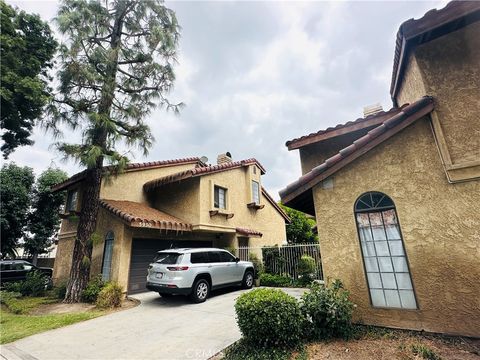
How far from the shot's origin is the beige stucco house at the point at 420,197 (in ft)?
15.1

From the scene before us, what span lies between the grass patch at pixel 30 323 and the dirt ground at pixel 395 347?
288 inches

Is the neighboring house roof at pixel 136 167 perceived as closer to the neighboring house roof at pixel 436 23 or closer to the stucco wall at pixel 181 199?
the stucco wall at pixel 181 199

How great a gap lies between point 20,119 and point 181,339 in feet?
38.7

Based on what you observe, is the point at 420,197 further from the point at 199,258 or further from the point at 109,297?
the point at 109,297

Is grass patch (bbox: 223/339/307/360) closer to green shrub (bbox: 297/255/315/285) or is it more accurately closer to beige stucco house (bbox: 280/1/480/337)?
beige stucco house (bbox: 280/1/480/337)

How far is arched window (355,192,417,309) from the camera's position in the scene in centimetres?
500

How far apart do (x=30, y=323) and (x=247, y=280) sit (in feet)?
27.0

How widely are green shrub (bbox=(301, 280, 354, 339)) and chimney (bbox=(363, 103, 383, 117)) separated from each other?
20.6 ft

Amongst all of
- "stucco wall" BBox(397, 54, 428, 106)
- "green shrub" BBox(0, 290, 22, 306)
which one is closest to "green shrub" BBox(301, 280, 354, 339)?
"stucco wall" BBox(397, 54, 428, 106)

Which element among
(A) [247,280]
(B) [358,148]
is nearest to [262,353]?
(B) [358,148]

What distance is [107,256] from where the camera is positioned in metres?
11.5

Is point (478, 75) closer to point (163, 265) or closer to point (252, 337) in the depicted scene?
point (252, 337)

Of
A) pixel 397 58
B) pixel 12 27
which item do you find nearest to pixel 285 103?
pixel 397 58

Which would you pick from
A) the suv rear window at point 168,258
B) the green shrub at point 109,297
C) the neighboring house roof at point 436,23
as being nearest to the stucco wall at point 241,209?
the suv rear window at point 168,258
